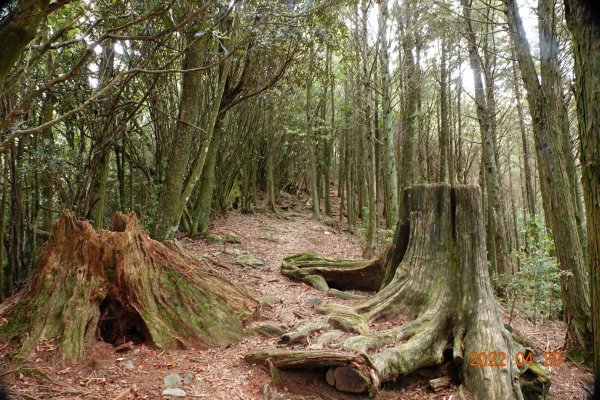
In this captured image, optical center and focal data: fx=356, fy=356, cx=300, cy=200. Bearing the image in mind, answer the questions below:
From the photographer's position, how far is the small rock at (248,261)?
8.21 metres

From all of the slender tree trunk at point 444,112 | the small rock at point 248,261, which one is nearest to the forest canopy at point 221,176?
the slender tree trunk at point 444,112

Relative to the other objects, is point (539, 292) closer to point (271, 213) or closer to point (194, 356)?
point (194, 356)

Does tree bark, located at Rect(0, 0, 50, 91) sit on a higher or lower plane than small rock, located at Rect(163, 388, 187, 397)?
higher

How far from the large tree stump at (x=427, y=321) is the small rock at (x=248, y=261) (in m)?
3.46

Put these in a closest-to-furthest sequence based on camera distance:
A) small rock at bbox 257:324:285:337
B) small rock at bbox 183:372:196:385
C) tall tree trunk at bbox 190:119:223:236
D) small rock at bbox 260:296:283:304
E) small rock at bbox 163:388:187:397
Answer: small rock at bbox 163:388:187:397 < small rock at bbox 183:372:196:385 < small rock at bbox 257:324:285:337 < small rock at bbox 260:296:283:304 < tall tree trunk at bbox 190:119:223:236

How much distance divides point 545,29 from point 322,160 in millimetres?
15481

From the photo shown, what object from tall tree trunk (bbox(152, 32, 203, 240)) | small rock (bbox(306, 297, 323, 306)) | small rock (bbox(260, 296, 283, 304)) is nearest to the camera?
small rock (bbox(260, 296, 283, 304))

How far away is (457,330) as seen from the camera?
4148 mm

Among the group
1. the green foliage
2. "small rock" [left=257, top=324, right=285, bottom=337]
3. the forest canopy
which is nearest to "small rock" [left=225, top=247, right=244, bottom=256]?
the forest canopy

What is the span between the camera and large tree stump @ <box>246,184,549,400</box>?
348cm

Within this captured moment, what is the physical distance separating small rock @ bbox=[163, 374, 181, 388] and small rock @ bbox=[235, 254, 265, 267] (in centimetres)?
482

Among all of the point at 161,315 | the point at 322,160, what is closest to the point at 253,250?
the point at 161,315
